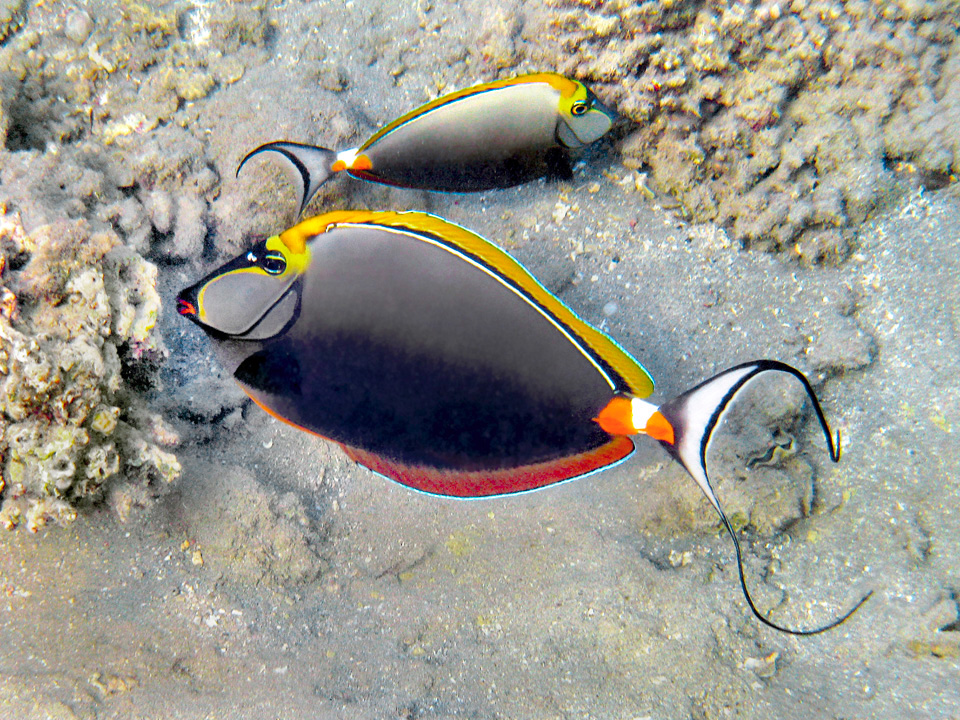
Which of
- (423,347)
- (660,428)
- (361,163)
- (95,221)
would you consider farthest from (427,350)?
(95,221)

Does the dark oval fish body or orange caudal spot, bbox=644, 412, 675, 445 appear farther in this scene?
the dark oval fish body

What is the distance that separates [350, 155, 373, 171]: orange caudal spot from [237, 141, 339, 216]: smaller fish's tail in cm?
8

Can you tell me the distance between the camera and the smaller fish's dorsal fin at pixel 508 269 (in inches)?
57.6

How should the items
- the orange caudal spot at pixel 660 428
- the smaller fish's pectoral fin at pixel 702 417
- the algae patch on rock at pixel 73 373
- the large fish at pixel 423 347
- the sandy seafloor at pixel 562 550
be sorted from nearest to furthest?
the smaller fish's pectoral fin at pixel 702 417 → the orange caudal spot at pixel 660 428 → the large fish at pixel 423 347 → the algae patch on rock at pixel 73 373 → the sandy seafloor at pixel 562 550

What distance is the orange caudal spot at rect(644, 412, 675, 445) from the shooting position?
1.31 m

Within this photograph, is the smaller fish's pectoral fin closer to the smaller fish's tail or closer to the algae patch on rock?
the smaller fish's tail

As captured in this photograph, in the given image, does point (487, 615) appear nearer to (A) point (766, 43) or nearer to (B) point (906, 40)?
(A) point (766, 43)

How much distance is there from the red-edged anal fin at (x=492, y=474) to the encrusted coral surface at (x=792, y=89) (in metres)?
1.73

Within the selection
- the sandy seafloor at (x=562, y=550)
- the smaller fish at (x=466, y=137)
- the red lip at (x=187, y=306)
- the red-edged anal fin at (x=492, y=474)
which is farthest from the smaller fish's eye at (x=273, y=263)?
→ the sandy seafloor at (x=562, y=550)

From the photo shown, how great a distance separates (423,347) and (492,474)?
42 centimetres

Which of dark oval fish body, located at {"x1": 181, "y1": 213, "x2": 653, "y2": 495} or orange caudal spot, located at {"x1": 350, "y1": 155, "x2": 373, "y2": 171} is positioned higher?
orange caudal spot, located at {"x1": 350, "y1": 155, "x2": 373, "y2": 171}

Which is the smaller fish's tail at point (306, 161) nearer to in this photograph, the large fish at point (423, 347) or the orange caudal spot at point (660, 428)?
the large fish at point (423, 347)

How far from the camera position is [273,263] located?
1480mm

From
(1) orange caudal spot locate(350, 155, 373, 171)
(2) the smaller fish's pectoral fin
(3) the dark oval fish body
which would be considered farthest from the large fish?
(1) orange caudal spot locate(350, 155, 373, 171)
